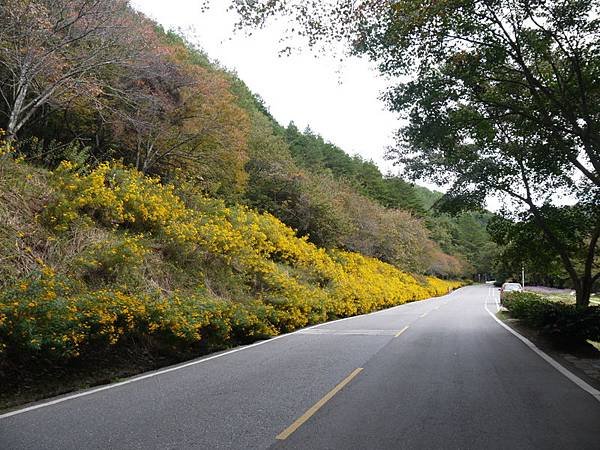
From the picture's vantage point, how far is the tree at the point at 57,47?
35.4 feet

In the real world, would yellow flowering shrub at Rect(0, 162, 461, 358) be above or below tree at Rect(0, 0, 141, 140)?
below

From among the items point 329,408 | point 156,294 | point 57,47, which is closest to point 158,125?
point 57,47

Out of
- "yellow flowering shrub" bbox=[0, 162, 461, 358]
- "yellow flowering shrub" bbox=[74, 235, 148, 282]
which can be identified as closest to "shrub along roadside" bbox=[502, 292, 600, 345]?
"yellow flowering shrub" bbox=[0, 162, 461, 358]

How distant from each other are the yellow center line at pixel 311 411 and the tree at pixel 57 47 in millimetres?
9507

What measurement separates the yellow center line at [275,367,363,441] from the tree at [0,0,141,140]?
9507mm

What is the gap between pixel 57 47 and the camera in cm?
1105

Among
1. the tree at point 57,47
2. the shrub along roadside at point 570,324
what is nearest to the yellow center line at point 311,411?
the shrub along roadside at point 570,324

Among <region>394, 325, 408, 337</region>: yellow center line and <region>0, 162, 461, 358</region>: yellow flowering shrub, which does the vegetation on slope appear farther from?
<region>394, 325, 408, 337</region>: yellow center line

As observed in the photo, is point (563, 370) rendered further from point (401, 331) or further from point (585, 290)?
point (585, 290)

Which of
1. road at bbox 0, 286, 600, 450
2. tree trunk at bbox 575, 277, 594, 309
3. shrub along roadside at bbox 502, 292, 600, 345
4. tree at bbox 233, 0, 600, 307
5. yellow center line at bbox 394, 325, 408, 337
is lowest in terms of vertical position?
yellow center line at bbox 394, 325, 408, 337

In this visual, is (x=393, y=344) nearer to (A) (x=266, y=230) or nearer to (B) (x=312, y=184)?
(A) (x=266, y=230)

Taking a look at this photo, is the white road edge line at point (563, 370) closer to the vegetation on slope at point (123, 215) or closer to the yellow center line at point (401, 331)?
the yellow center line at point (401, 331)

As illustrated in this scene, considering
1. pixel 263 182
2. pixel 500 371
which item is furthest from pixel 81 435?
pixel 263 182

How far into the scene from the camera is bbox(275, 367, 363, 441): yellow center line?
4.80 m
